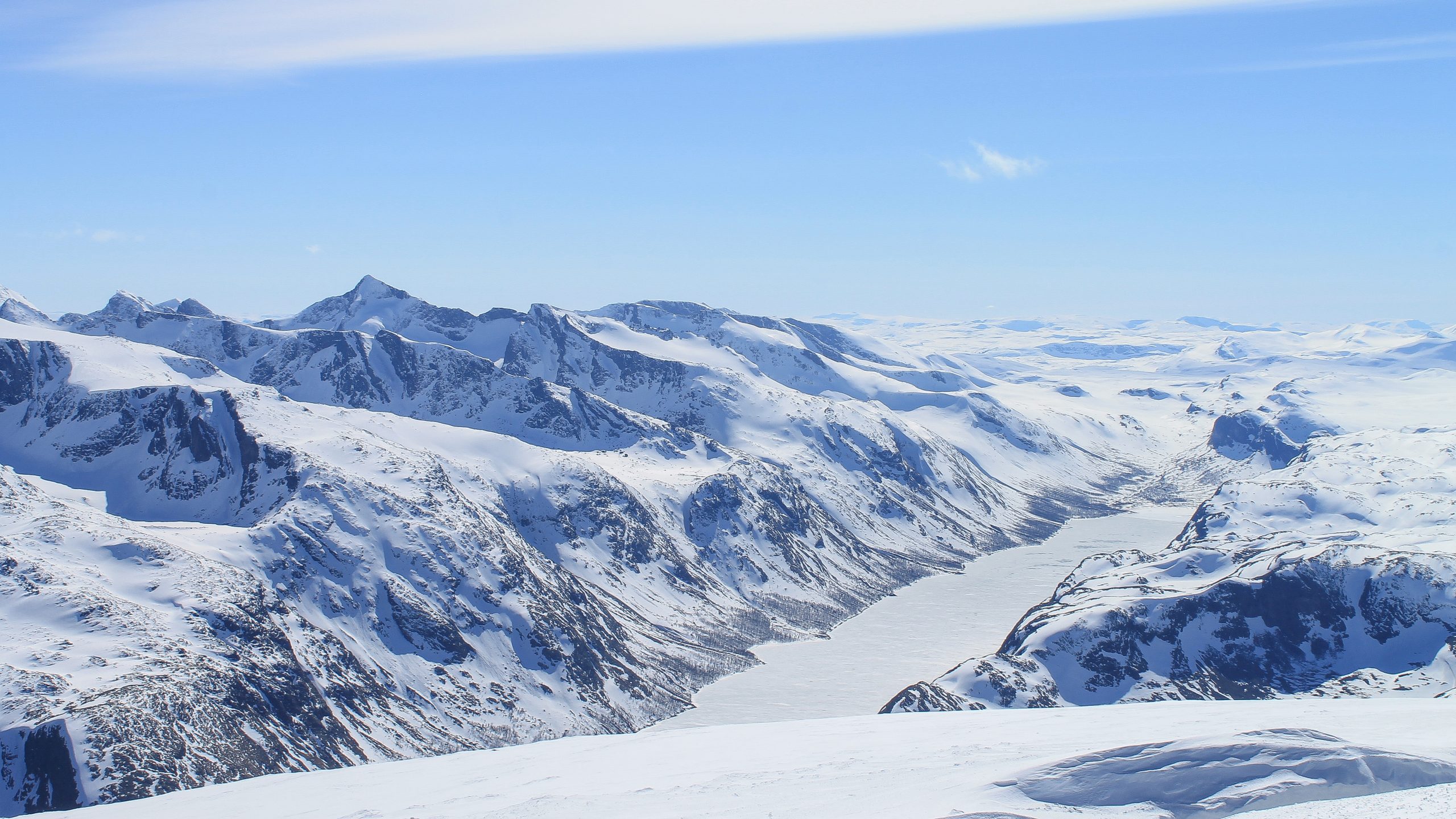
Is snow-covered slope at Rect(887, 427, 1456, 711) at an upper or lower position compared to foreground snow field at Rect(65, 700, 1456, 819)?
lower

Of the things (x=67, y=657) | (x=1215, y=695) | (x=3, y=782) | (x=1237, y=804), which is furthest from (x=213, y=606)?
(x=1215, y=695)

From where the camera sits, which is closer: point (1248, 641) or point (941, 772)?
point (941, 772)

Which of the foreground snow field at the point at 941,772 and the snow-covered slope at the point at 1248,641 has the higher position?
the foreground snow field at the point at 941,772

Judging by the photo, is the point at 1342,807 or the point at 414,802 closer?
the point at 1342,807

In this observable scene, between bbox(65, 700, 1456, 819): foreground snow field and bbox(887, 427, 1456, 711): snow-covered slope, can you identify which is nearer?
bbox(65, 700, 1456, 819): foreground snow field

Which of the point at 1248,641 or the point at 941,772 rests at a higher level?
the point at 941,772

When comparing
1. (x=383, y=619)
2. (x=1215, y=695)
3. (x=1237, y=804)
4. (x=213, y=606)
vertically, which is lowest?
(x=1215, y=695)

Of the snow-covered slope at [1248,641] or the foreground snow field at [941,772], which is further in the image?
the snow-covered slope at [1248,641]

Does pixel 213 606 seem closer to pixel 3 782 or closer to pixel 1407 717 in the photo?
pixel 3 782
